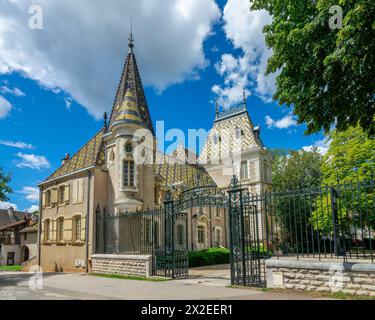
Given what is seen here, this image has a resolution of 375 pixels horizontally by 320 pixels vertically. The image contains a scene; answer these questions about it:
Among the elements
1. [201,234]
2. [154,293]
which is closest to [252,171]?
[201,234]

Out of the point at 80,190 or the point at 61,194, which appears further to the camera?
the point at 61,194

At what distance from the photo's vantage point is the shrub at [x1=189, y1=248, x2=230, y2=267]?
21.1m

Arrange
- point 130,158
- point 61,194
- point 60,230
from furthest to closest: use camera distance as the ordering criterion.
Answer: point 61,194, point 60,230, point 130,158

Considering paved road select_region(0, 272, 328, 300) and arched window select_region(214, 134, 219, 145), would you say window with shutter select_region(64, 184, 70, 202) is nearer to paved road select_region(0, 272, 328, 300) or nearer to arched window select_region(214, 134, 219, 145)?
paved road select_region(0, 272, 328, 300)

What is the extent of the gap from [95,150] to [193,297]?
1391cm

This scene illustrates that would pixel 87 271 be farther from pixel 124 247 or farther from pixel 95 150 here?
pixel 95 150

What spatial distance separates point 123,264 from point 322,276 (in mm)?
9029

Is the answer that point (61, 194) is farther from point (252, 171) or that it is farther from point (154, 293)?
point (252, 171)

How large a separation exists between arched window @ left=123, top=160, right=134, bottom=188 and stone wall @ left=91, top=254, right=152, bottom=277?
3979 millimetres

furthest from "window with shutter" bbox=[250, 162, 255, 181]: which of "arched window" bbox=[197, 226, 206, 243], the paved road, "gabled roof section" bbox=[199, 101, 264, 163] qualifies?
the paved road

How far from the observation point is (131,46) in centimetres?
2219

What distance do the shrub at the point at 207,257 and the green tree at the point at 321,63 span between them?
42.6 ft

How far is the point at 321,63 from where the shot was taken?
914 cm

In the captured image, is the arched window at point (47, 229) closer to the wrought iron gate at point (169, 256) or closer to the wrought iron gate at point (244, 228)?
the wrought iron gate at point (244, 228)
